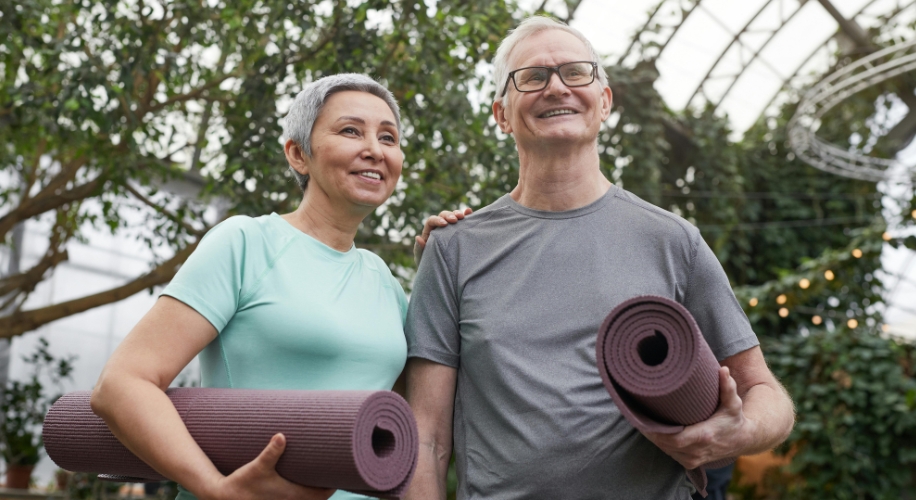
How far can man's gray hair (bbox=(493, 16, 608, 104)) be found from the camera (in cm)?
200

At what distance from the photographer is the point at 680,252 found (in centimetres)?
185

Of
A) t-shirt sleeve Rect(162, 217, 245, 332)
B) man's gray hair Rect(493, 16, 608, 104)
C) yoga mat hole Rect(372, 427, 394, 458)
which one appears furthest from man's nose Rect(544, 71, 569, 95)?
yoga mat hole Rect(372, 427, 394, 458)

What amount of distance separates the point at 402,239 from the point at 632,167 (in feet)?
20.7

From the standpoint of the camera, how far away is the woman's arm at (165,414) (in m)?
1.35

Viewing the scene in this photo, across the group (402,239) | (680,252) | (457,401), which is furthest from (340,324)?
(402,239)

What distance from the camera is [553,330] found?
1.81 metres

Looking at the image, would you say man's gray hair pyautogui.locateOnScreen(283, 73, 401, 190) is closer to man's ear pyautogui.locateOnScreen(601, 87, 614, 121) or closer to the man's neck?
the man's neck

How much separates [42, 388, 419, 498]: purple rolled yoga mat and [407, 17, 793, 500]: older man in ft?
1.34

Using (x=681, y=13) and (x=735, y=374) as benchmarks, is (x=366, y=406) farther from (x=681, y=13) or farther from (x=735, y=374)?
(x=681, y=13)

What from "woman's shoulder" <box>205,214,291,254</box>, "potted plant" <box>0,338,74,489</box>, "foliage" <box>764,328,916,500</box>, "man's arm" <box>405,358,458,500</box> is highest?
"woman's shoulder" <box>205,214,291,254</box>

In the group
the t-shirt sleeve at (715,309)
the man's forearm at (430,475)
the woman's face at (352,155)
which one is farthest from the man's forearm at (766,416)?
the woman's face at (352,155)

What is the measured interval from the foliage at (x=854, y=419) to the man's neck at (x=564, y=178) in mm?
5996

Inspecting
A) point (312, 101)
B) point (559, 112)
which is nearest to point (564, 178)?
point (559, 112)

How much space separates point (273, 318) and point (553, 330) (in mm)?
589
